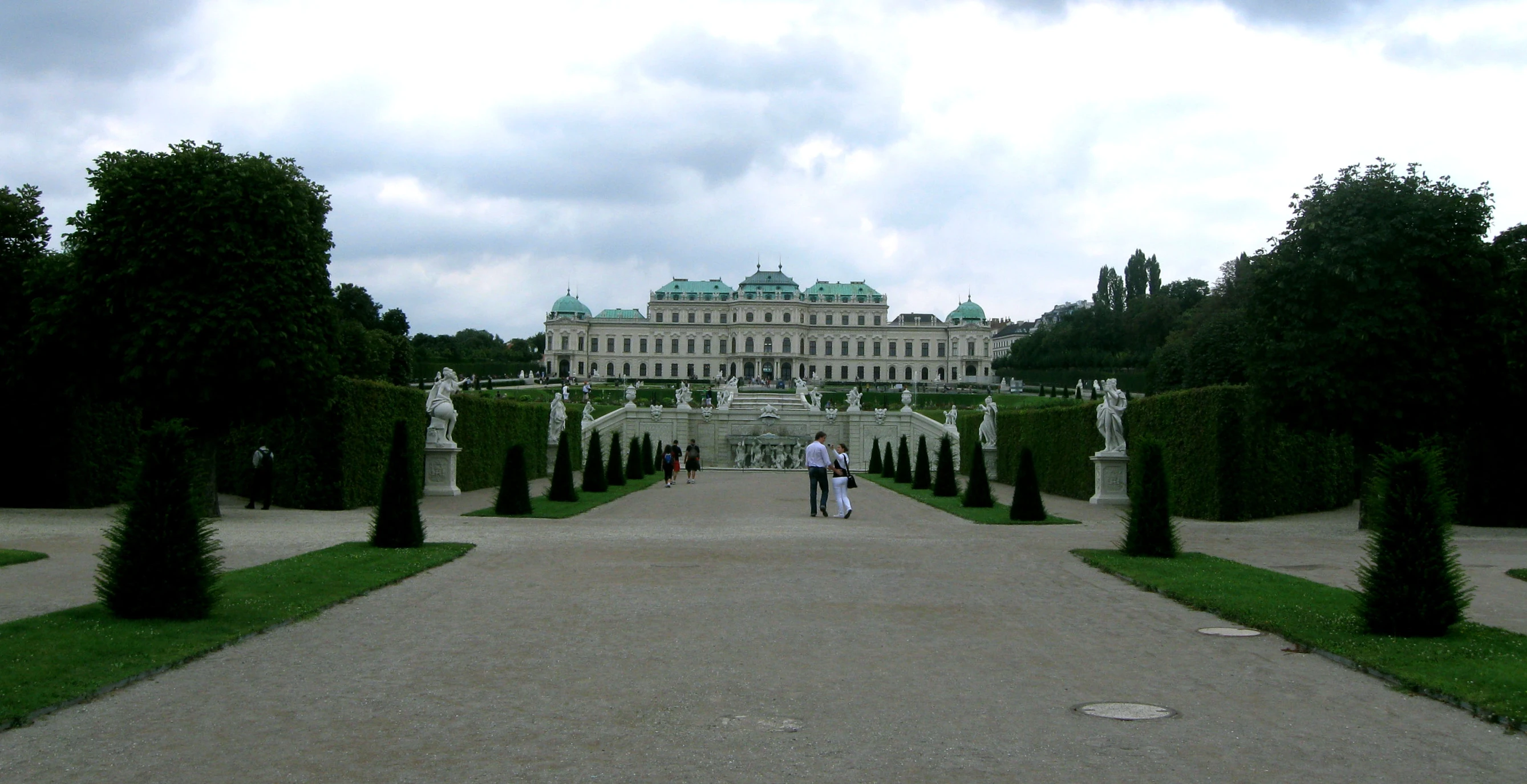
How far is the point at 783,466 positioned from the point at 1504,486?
29.6 meters

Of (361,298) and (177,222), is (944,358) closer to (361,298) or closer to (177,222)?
(361,298)

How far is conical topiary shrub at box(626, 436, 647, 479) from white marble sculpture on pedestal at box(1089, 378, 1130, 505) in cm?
1364

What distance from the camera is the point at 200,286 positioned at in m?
16.4

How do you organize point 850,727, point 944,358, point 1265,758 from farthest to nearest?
point 944,358 → point 850,727 → point 1265,758

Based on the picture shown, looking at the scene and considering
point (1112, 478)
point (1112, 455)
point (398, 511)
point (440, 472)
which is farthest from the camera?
point (440, 472)

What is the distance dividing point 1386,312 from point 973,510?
6.67 m

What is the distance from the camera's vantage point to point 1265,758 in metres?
4.52

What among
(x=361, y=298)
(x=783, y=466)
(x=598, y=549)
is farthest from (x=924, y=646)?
(x=361, y=298)

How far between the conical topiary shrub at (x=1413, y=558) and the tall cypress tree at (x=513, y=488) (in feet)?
41.6

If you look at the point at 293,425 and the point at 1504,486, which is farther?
the point at 293,425

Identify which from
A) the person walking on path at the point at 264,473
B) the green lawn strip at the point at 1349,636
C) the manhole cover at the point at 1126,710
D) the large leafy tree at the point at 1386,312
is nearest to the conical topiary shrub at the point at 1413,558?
the green lawn strip at the point at 1349,636

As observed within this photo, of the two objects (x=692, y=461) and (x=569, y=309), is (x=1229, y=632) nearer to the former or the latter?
(x=692, y=461)

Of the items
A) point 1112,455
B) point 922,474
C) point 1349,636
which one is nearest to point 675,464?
point 922,474

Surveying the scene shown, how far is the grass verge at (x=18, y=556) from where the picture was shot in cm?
1041
